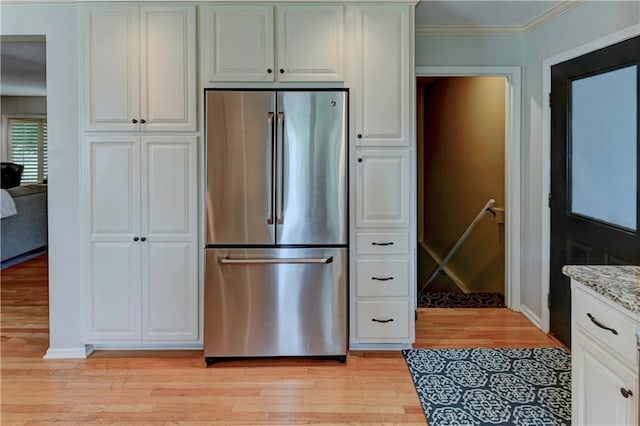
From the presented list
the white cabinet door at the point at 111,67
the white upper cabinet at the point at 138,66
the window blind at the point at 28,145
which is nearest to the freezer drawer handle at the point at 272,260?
the white upper cabinet at the point at 138,66

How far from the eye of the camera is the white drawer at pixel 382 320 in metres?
3.20

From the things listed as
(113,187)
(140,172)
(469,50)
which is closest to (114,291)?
(113,187)

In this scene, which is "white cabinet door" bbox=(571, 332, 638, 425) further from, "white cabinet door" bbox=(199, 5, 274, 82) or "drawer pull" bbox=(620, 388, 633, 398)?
"white cabinet door" bbox=(199, 5, 274, 82)

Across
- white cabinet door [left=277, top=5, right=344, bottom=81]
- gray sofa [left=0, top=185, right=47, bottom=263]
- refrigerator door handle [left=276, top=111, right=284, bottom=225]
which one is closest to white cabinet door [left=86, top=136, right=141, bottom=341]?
refrigerator door handle [left=276, top=111, right=284, bottom=225]

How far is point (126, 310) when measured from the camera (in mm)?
3156

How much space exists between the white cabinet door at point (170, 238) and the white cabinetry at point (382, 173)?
103 centimetres

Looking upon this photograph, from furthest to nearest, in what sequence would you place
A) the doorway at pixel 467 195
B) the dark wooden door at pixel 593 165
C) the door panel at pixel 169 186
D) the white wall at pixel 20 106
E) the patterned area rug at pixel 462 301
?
the white wall at pixel 20 106 < the patterned area rug at pixel 462 301 < the doorway at pixel 467 195 < the door panel at pixel 169 186 < the dark wooden door at pixel 593 165

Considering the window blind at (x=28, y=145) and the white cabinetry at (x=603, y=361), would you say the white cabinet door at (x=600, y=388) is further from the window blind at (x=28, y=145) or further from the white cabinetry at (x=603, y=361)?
the window blind at (x=28, y=145)

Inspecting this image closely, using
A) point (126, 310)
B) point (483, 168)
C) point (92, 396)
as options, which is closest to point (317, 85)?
Answer: point (126, 310)

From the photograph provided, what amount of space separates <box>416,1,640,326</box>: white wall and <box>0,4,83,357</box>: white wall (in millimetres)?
2525

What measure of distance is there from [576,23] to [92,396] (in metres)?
3.62

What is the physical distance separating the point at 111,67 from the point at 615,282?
2.90m

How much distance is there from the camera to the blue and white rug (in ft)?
8.04

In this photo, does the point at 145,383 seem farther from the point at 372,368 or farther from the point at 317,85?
the point at 317,85
